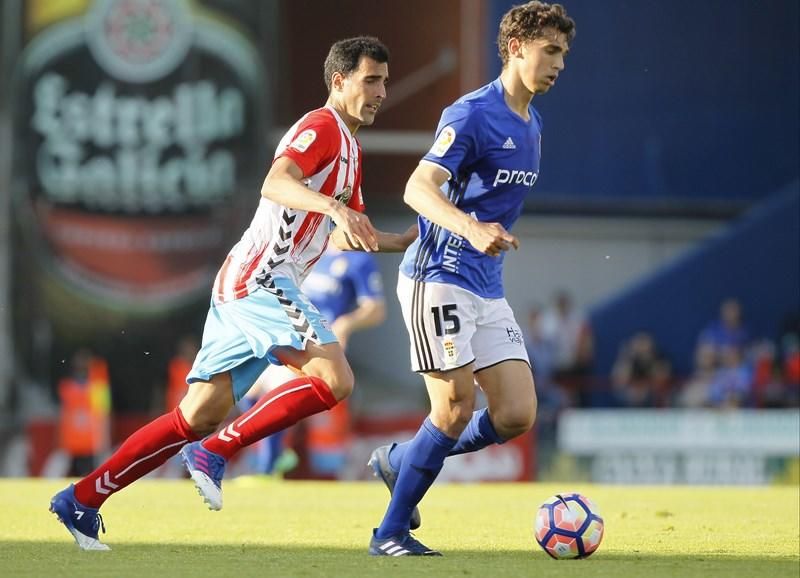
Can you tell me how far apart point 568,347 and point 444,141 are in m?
Result: 12.7

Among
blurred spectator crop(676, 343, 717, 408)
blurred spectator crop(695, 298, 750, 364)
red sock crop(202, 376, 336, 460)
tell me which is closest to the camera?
red sock crop(202, 376, 336, 460)

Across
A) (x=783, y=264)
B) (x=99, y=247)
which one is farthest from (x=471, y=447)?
(x=783, y=264)

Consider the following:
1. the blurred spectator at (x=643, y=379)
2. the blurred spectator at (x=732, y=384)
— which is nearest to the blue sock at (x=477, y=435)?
the blurred spectator at (x=732, y=384)

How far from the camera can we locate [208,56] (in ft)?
57.2

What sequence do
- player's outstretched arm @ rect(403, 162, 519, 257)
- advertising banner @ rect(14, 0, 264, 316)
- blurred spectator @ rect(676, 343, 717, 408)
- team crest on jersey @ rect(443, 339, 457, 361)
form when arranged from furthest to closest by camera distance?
blurred spectator @ rect(676, 343, 717, 408)
advertising banner @ rect(14, 0, 264, 316)
team crest on jersey @ rect(443, 339, 457, 361)
player's outstretched arm @ rect(403, 162, 519, 257)

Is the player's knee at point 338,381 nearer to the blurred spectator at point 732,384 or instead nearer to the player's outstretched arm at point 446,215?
the player's outstretched arm at point 446,215

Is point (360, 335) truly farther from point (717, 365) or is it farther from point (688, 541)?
point (688, 541)

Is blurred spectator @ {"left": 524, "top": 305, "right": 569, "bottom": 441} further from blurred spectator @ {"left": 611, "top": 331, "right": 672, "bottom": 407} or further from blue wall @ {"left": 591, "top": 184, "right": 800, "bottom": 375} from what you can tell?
blue wall @ {"left": 591, "top": 184, "right": 800, "bottom": 375}

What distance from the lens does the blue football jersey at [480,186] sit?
268 inches

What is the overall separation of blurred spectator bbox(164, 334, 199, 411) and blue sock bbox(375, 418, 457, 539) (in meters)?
10.2

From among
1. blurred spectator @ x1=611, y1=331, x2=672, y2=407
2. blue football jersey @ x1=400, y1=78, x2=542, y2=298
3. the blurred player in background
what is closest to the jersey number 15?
blue football jersey @ x1=400, y1=78, x2=542, y2=298

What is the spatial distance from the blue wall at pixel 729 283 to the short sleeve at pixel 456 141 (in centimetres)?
1459

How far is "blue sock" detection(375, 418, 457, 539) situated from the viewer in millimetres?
6758

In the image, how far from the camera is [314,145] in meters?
6.59
